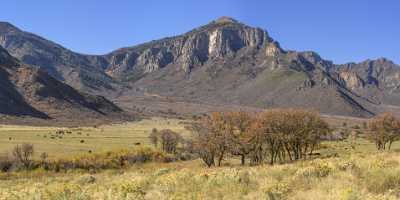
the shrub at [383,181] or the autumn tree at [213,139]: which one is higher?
the shrub at [383,181]

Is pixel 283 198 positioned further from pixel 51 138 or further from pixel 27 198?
pixel 51 138

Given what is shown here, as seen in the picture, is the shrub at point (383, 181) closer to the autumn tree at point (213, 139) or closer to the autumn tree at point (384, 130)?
the autumn tree at point (213, 139)

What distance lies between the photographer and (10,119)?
171750mm

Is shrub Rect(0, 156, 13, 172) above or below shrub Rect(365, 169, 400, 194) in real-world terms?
below

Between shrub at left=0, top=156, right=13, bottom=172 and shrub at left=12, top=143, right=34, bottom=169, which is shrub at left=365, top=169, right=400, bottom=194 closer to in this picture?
shrub at left=0, top=156, right=13, bottom=172

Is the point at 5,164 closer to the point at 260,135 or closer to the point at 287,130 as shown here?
the point at 260,135

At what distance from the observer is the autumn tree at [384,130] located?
80.9 m

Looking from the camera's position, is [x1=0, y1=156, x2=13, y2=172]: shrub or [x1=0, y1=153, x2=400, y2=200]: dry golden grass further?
[x1=0, y1=156, x2=13, y2=172]: shrub

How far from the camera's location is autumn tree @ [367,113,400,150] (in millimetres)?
80938

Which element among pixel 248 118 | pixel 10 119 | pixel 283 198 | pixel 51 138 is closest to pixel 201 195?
pixel 283 198

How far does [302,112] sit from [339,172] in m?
51.9

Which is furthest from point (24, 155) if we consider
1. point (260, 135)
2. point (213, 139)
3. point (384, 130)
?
point (384, 130)

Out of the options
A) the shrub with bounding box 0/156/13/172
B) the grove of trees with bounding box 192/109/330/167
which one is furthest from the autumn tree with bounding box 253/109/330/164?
→ the shrub with bounding box 0/156/13/172

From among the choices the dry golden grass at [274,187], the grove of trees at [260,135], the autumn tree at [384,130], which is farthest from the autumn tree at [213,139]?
the dry golden grass at [274,187]
